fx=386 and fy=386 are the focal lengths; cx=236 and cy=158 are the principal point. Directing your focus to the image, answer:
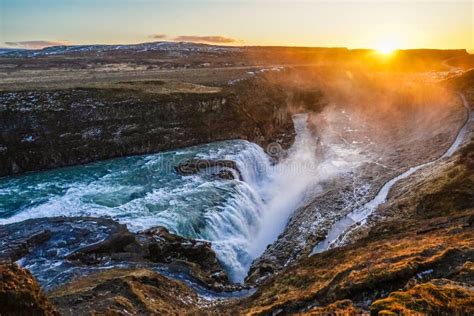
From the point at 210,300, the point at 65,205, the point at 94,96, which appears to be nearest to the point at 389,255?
the point at 210,300

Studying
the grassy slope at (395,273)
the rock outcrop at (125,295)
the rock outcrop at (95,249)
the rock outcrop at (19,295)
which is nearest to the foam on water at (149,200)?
the rock outcrop at (95,249)

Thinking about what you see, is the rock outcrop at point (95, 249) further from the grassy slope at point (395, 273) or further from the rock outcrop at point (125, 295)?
the grassy slope at point (395, 273)

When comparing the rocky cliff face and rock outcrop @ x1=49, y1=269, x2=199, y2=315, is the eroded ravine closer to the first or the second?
rock outcrop @ x1=49, y1=269, x2=199, y2=315

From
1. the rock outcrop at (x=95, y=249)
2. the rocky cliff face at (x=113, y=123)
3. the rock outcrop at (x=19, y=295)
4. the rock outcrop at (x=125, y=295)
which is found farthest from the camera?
the rocky cliff face at (x=113, y=123)

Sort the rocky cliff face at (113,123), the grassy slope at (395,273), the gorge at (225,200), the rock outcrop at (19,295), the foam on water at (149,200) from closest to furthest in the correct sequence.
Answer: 1. the rock outcrop at (19,295)
2. the grassy slope at (395,273)
3. the gorge at (225,200)
4. the foam on water at (149,200)
5. the rocky cliff face at (113,123)

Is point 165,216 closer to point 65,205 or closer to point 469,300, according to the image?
point 65,205

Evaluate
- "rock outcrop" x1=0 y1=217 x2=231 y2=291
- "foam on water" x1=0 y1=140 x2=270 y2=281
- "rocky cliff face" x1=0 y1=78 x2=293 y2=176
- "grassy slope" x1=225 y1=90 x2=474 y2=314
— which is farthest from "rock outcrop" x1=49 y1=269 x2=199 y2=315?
"rocky cliff face" x1=0 y1=78 x2=293 y2=176
